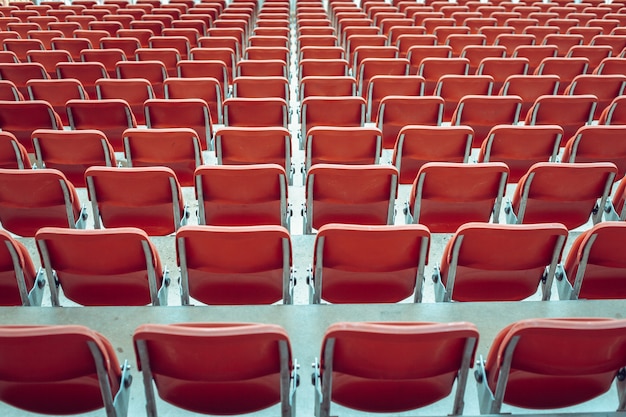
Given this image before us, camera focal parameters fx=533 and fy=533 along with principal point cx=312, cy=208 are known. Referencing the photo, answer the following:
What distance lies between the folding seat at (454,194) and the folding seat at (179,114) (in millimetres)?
1733

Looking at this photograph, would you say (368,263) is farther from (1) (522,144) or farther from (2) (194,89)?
(2) (194,89)

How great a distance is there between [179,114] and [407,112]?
168 centimetres

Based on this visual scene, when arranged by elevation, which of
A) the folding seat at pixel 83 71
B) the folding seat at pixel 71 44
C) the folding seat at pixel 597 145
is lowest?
the folding seat at pixel 597 145

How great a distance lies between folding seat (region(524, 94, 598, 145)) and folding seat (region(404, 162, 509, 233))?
4.35ft

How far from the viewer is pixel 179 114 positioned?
3906mm

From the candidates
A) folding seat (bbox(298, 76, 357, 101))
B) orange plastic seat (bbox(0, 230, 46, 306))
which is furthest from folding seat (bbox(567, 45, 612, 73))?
orange plastic seat (bbox(0, 230, 46, 306))

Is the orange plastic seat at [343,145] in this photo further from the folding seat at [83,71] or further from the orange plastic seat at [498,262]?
the folding seat at [83,71]

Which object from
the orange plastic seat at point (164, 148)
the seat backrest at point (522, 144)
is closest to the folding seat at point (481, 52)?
the seat backrest at point (522, 144)

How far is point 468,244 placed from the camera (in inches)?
86.4

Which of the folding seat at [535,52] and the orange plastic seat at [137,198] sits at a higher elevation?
the folding seat at [535,52]

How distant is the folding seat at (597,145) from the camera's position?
10.5ft

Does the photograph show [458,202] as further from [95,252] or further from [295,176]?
[95,252]

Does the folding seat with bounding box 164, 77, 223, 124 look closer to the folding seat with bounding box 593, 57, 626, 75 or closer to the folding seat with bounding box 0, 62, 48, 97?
the folding seat with bounding box 0, 62, 48, 97

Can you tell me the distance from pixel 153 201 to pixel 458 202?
5.30ft
